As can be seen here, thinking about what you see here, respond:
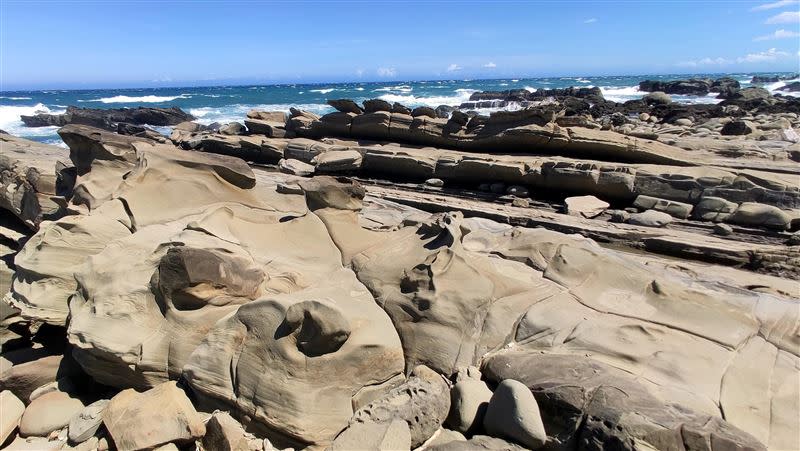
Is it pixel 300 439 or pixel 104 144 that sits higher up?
pixel 104 144

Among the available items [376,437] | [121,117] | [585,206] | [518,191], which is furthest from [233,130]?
[121,117]

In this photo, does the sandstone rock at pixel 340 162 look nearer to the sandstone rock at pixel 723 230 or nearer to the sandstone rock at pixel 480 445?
the sandstone rock at pixel 723 230

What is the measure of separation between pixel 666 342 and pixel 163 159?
5058mm

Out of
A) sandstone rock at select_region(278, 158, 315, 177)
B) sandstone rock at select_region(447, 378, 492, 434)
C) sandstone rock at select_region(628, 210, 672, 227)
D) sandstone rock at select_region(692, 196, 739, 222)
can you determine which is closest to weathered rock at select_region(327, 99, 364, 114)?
sandstone rock at select_region(278, 158, 315, 177)

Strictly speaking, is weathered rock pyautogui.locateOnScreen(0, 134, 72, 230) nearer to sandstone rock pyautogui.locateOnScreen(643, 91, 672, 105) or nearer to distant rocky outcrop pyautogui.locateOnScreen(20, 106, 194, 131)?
distant rocky outcrop pyautogui.locateOnScreen(20, 106, 194, 131)

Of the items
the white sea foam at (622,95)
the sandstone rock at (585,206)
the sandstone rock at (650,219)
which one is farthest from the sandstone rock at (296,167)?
the white sea foam at (622,95)

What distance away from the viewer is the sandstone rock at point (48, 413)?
11.3ft

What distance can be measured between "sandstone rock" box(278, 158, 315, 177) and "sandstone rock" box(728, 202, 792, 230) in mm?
7388

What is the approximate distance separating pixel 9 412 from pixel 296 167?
7421 millimetres

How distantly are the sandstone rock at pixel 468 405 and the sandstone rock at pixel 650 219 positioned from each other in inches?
193

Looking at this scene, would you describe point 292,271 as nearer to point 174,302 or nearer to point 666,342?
point 174,302

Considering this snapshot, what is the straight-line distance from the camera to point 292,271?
4.16 meters

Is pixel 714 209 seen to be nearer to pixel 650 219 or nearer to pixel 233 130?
pixel 650 219

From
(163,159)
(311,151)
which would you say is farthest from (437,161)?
(163,159)
